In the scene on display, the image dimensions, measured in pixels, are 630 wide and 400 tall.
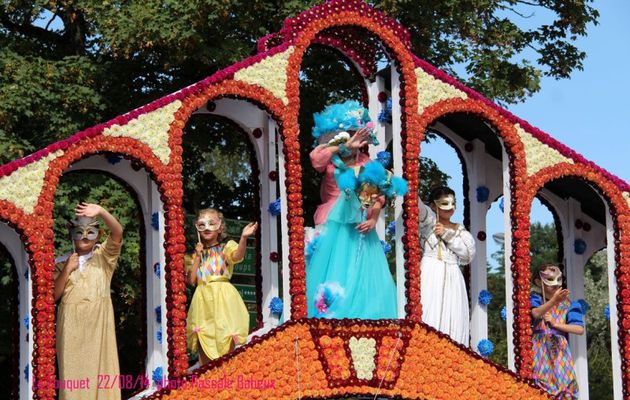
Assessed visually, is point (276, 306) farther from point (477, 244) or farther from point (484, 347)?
point (477, 244)

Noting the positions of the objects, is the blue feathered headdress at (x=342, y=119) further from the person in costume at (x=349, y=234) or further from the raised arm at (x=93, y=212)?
the raised arm at (x=93, y=212)

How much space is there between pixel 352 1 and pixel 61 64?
6.16 meters

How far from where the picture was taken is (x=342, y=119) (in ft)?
37.0

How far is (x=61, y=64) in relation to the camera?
16516 millimetres

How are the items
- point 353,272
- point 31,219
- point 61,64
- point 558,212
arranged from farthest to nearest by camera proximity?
point 61,64
point 558,212
point 353,272
point 31,219

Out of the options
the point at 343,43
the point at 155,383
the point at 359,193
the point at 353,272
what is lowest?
the point at 155,383

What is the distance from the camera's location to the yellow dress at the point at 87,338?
10297 millimetres

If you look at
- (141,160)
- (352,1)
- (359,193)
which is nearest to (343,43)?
(352,1)

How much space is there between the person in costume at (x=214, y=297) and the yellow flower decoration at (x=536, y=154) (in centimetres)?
283

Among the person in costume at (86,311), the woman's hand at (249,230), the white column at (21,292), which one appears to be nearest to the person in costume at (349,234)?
the woman's hand at (249,230)

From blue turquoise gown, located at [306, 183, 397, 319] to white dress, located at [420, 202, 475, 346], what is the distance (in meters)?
0.72

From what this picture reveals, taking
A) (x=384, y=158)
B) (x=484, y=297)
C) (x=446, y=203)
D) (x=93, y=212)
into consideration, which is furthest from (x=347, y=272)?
(x=93, y=212)

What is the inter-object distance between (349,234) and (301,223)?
1.68 ft

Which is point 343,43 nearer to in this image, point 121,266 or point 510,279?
point 510,279
